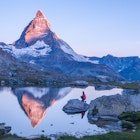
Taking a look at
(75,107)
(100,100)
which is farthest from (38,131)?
(75,107)

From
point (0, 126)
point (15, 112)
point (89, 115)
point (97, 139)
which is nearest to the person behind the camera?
point (97, 139)

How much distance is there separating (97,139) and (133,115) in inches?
916

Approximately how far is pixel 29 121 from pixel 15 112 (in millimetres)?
12152

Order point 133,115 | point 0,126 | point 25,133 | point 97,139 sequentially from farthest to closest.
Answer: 1. point 133,115
2. point 0,126
3. point 25,133
4. point 97,139

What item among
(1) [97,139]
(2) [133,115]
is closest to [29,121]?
(2) [133,115]

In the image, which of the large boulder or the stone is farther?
the large boulder

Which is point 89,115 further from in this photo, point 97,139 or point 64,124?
point 97,139

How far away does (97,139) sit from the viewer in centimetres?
3956

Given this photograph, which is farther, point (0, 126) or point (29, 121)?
point (29, 121)

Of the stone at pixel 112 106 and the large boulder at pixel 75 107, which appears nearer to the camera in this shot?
the stone at pixel 112 106

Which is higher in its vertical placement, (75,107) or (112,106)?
(112,106)

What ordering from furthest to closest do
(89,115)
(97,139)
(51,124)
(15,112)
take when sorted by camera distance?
1. (15,112)
2. (89,115)
3. (51,124)
4. (97,139)

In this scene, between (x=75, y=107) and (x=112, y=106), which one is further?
(x=75, y=107)

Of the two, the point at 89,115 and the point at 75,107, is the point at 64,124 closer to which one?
the point at 89,115
